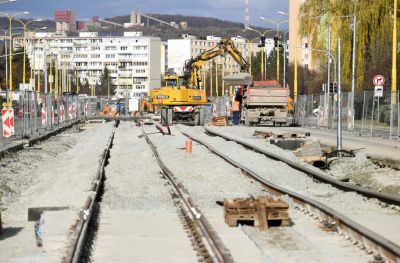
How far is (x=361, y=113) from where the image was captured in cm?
4484

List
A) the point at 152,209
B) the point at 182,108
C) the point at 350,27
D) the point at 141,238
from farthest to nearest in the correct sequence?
the point at 182,108, the point at 350,27, the point at 152,209, the point at 141,238

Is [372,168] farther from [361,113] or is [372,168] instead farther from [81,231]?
[361,113]

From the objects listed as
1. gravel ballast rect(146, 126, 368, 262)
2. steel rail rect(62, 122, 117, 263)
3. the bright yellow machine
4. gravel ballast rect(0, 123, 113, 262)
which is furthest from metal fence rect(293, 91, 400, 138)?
the bright yellow machine

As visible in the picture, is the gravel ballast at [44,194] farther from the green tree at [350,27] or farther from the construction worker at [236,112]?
the construction worker at [236,112]

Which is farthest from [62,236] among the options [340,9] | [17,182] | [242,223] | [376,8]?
[340,9]

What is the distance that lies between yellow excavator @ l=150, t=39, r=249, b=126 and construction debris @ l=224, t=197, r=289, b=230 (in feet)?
135

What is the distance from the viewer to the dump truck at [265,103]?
53.6 metres

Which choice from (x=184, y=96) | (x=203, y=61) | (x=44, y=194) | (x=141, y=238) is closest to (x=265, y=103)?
(x=184, y=96)

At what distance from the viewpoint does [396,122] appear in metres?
38.0

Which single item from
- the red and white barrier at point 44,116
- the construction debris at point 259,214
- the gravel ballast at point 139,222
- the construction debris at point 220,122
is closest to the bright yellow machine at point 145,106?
the construction debris at point 220,122

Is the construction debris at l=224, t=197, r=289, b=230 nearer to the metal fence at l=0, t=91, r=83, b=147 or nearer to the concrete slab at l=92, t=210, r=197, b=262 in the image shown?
the concrete slab at l=92, t=210, r=197, b=262

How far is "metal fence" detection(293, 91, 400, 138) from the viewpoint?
127 feet

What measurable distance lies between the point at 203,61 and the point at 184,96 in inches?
235

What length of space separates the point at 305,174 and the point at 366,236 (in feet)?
35.0
